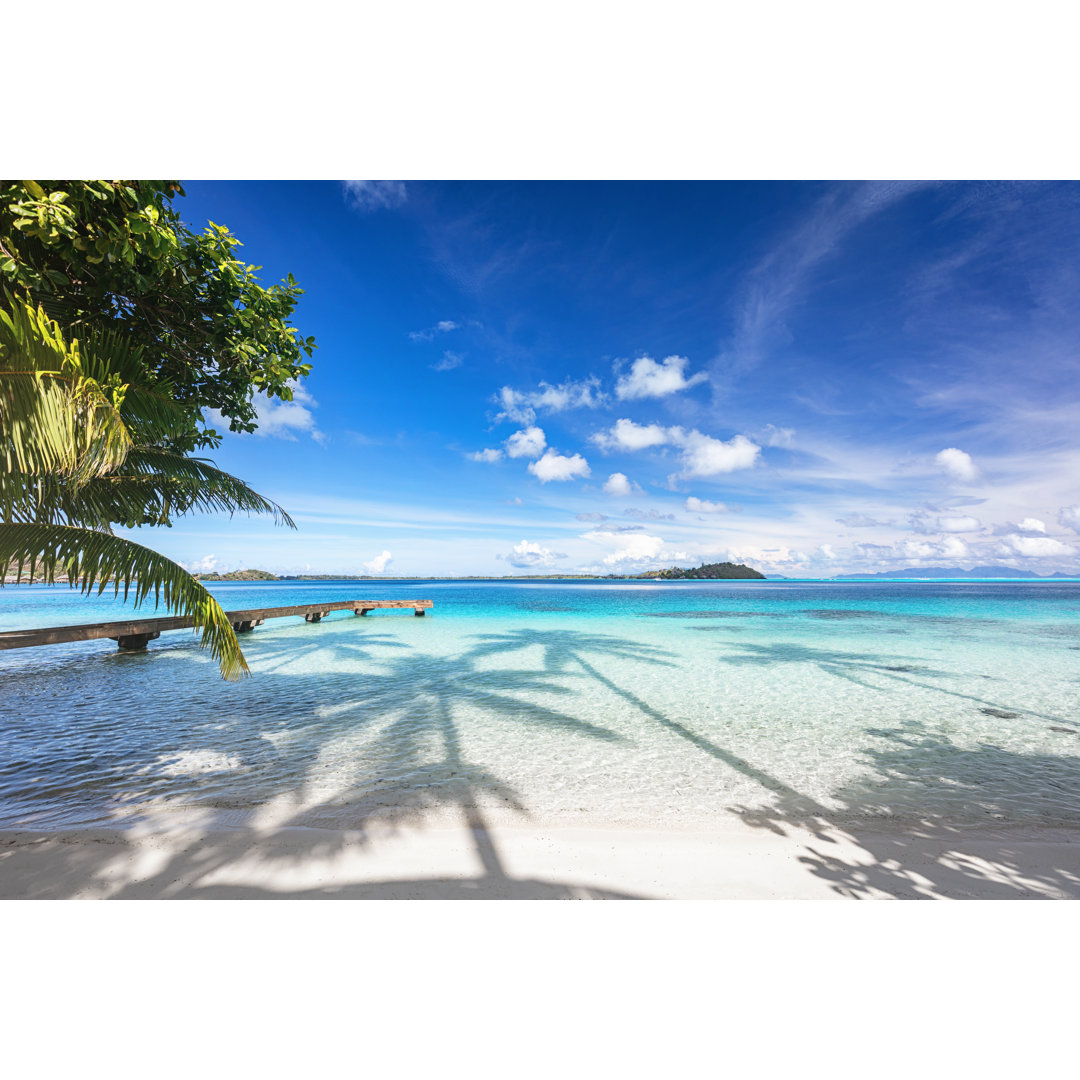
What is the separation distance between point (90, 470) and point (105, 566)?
93 centimetres

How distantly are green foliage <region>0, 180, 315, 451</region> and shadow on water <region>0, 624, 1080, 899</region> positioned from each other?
13.6 feet

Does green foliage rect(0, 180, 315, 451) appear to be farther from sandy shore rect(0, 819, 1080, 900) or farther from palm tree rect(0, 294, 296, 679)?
sandy shore rect(0, 819, 1080, 900)

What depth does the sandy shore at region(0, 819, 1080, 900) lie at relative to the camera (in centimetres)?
355

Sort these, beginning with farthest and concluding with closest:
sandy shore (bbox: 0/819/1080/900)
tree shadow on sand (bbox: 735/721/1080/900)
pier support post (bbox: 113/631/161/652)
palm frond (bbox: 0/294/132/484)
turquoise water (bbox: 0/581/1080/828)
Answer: pier support post (bbox: 113/631/161/652), turquoise water (bbox: 0/581/1080/828), tree shadow on sand (bbox: 735/721/1080/900), sandy shore (bbox: 0/819/1080/900), palm frond (bbox: 0/294/132/484)

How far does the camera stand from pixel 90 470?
3.42 metres

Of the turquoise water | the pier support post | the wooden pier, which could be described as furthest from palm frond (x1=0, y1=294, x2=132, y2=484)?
the pier support post

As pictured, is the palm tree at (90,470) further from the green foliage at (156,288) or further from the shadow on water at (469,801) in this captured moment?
the shadow on water at (469,801)

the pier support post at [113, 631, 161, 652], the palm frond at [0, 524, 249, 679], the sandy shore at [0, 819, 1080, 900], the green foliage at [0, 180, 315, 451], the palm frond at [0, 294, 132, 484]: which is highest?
the green foliage at [0, 180, 315, 451]

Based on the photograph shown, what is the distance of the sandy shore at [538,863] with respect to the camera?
11.7 ft

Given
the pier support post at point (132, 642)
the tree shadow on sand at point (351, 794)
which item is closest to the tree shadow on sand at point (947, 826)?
the tree shadow on sand at point (351, 794)

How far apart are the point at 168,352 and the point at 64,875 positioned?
5099 mm

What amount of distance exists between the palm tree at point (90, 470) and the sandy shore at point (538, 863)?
1549 millimetres
